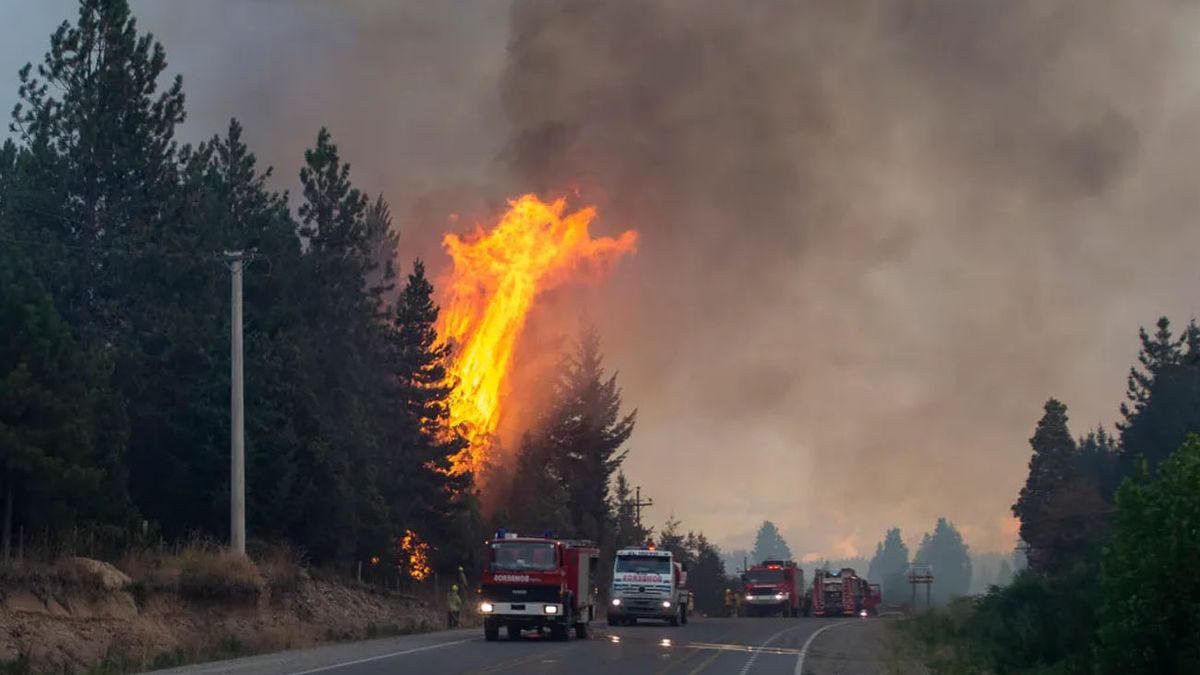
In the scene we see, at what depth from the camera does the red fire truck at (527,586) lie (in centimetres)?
3762

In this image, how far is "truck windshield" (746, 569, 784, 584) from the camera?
7594 centimetres

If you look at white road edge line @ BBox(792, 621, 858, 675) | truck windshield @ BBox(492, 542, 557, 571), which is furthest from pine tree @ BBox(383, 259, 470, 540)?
truck windshield @ BBox(492, 542, 557, 571)

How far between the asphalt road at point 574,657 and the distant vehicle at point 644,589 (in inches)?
274

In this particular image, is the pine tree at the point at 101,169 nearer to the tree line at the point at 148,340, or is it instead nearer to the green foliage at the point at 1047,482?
the tree line at the point at 148,340

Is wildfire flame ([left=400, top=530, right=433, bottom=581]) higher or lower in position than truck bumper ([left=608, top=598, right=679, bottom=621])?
higher

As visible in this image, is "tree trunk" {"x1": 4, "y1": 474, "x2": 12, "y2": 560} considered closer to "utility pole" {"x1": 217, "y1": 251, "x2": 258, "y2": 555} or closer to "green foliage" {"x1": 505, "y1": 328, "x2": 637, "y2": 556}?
"utility pole" {"x1": 217, "y1": 251, "x2": 258, "y2": 555}

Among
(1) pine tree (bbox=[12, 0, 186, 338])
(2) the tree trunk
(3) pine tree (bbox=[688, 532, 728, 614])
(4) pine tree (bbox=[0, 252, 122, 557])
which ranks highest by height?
(1) pine tree (bbox=[12, 0, 186, 338])

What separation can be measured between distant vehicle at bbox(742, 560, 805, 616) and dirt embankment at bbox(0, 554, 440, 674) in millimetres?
32984

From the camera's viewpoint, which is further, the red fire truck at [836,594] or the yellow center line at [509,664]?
the red fire truck at [836,594]

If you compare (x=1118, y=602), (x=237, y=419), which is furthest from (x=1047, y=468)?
(x=1118, y=602)

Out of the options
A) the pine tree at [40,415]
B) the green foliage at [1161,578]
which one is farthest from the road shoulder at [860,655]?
the pine tree at [40,415]

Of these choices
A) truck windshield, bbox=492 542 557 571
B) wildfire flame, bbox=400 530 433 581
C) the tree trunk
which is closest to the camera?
the tree trunk

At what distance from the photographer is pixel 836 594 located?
3337 inches

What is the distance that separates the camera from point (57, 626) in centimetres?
3117
